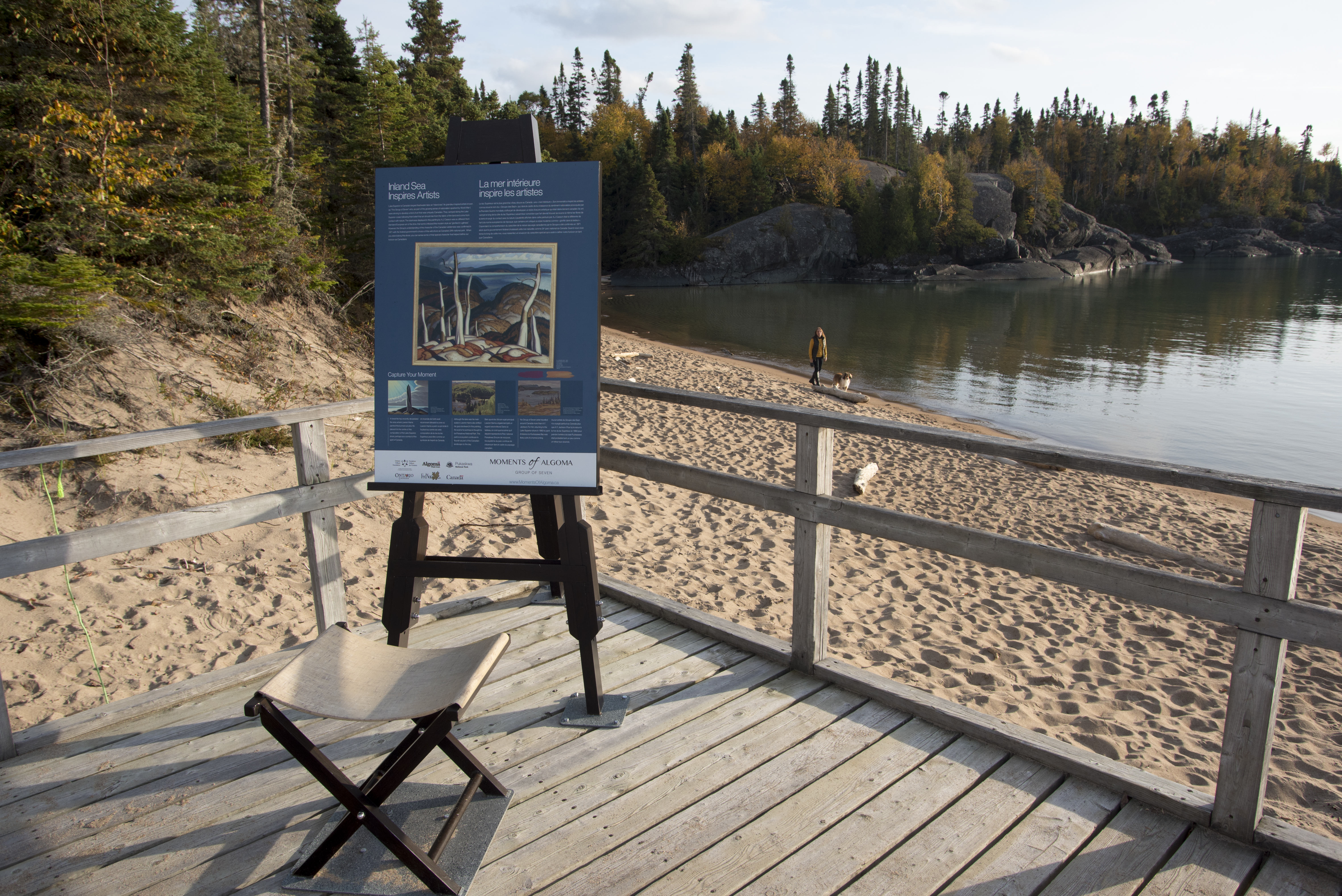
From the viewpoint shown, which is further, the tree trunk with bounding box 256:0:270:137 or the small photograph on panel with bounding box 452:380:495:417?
the tree trunk with bounding box 256:0:270:137

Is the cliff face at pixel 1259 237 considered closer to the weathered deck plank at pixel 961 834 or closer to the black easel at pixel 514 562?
the weathered deck plank at pixel 961 834

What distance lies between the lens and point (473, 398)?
2.75m

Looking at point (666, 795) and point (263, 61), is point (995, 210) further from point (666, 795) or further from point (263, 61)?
point (666, 795)

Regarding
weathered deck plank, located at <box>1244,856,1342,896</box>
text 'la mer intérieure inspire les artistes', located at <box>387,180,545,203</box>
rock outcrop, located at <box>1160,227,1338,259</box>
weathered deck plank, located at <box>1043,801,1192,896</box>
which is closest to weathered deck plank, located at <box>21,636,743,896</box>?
weathered deck plank, located at <box>1043,801,1192,896</box>

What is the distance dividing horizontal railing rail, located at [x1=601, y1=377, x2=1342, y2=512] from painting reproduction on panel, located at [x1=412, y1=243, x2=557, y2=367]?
0.78 metres

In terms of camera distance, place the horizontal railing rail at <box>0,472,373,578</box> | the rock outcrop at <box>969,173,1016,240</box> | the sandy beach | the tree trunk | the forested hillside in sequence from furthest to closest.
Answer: the rock outcrop at <box>969,173,1016,240</box> → the tree trunk → the forested hillside → the sandy beach → the horizontal railing rail at <box>0,472,373,578</box>

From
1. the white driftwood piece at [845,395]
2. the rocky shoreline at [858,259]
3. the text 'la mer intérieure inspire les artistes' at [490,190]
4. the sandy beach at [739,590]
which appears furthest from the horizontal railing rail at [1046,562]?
the rocky shoreline at [858,259]

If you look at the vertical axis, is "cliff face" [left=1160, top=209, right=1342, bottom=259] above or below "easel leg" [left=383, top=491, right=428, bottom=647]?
above

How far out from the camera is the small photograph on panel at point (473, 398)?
2746 millimetres

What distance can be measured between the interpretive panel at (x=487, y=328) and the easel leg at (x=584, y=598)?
17cm

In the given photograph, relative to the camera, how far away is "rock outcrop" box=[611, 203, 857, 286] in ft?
202

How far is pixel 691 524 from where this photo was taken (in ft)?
24.3

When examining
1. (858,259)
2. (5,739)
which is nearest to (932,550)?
(5,739)

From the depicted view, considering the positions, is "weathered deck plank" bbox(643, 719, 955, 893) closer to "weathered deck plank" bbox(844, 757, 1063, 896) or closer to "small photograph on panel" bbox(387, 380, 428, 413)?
"weathered deck plank" bbox(844, 757, 1063, 896)
